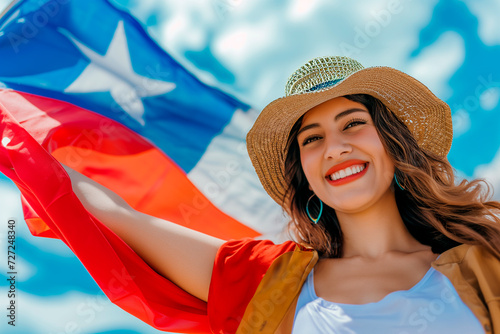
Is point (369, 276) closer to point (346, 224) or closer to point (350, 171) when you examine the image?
point (346, 224)

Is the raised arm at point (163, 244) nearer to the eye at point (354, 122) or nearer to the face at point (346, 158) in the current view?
the face at point (346, 158)

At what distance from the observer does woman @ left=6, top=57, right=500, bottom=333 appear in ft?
7.86

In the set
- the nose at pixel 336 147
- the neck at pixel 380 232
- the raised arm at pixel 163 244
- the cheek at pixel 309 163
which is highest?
the nose at pixel 336 147

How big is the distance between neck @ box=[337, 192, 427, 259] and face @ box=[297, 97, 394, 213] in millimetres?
51

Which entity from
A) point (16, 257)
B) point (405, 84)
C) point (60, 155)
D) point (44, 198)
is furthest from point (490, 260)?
point (16, 257)

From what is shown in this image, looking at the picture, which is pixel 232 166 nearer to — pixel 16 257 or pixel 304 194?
pixel 304 194

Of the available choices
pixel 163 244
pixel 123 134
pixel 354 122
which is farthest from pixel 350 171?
pixel 123 134

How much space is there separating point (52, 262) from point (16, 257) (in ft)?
0.62

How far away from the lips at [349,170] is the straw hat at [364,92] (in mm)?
335

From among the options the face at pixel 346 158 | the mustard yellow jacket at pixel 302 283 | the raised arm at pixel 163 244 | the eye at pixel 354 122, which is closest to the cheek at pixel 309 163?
the face at pixel 346 158

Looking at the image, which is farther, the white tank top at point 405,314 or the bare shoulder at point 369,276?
the bare shoulder at point 369,276

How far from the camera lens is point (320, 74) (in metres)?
2.74

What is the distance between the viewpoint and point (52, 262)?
3010mm

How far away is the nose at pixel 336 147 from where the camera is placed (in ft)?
8.23
